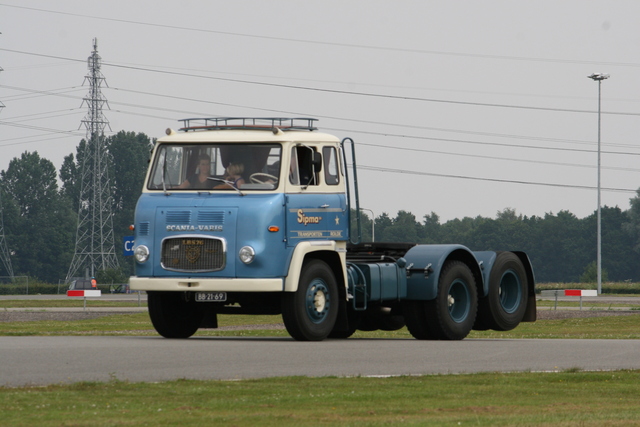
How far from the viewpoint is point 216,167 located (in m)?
17.2

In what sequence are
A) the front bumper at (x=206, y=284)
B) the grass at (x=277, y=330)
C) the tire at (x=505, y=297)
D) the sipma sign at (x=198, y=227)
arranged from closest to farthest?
the front bumper at (x=206, y=284) → the sipma sign at (x=198, y=227) → the tire at (x=505, y=297) → the grass at (x=277, y=330)

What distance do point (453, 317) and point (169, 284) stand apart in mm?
5127

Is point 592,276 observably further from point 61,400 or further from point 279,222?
point 61,400

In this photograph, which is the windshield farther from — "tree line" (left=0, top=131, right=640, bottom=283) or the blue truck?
"tree line" (left=0, top=131, right=640, bottom=283)

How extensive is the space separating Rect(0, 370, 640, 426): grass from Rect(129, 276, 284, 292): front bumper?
445 centimetres

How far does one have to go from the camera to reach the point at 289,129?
17.7 m

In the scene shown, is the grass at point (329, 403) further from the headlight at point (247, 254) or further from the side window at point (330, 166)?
the side window at point (330, 166)

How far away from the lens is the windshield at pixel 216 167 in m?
17.0

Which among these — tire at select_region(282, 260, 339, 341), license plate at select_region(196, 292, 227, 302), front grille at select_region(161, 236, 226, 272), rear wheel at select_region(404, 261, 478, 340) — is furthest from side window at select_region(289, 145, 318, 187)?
rear wheel at select_region(404, 261, 478, 340)

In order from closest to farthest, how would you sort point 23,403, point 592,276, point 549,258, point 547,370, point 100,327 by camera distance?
point 23,403, point 547,370, point 100,327, point 592,276, point 549,258

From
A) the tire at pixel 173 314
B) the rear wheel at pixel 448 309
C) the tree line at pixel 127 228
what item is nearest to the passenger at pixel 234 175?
the tire at pixel 173 314

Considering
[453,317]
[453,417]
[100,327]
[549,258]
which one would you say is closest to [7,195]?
[549,258]

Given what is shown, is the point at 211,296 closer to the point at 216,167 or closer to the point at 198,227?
the point at 198,227

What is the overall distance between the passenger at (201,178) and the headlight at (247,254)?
122cm
